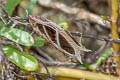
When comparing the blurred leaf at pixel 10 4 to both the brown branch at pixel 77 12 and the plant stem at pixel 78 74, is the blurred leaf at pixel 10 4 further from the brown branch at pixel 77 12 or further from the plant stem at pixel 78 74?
the brown branch at pixel 77 12

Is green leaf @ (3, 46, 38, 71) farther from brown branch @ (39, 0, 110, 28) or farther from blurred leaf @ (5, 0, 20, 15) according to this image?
brown branch @ (39, 0, 110, 28)

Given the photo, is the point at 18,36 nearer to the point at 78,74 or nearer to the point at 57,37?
the point at 57,37

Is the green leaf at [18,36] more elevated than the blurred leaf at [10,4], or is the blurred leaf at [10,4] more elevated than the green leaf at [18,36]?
→ the blurred leaf at [10,4]

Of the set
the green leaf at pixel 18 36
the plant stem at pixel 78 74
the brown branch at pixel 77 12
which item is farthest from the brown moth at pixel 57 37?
the brown branch at pixel 77 12

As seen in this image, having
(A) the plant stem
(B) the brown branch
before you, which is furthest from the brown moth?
(B) the brown branch

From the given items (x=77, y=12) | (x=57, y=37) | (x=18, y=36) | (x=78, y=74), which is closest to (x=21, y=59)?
(x=18, y=36)

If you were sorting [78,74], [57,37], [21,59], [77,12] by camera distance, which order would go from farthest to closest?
[77,12], [78,74], [21,59], [57,37]
